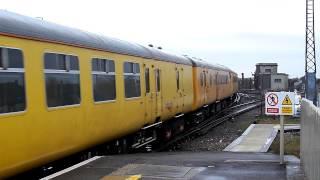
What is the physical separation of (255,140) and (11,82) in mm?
13421

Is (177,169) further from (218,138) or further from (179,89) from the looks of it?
(218,138)

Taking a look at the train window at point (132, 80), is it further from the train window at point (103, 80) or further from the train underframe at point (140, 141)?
the train underframe at point (140, 141)

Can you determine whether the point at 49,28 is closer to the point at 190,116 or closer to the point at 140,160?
the point at 140,160

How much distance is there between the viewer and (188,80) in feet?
70.9

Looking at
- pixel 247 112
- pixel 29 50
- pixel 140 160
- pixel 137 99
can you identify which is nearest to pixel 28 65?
pixel 29 50

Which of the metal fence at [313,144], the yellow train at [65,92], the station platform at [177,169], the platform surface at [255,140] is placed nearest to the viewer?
the metal fence at [313,144]

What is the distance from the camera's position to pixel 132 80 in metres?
13.1

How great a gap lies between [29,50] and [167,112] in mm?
10001

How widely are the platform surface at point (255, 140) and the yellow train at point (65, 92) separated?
10.3 ft

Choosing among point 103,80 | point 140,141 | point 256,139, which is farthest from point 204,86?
point 103,80

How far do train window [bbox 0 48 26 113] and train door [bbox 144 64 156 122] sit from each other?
720 cm

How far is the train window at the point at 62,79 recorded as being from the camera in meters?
8.37

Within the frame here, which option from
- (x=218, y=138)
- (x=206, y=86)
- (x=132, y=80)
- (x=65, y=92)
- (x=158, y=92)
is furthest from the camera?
(x=206, y=86)

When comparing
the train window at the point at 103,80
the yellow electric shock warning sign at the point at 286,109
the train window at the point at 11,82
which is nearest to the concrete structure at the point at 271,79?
the yellow electric shock warning sign at the point at 286,109
